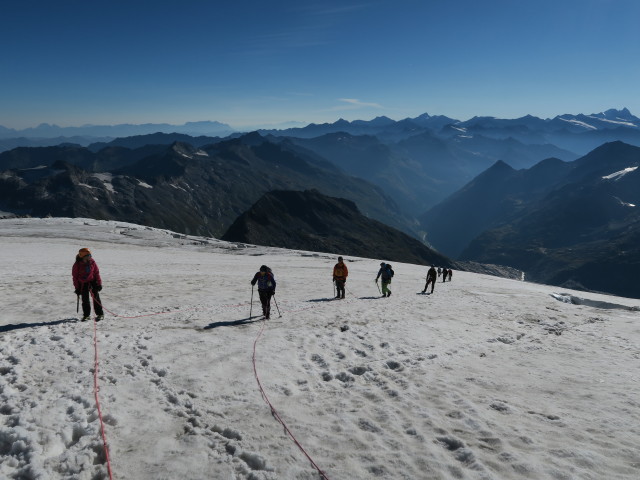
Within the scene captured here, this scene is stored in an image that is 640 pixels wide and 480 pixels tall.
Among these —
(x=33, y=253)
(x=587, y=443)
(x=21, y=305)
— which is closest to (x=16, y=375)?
(x=21, y=305)

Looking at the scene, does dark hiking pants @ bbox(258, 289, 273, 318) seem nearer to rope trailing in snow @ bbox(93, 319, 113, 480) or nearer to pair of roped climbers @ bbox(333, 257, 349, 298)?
rope trailing in snow @ bbox(93, 319, 113, 480)

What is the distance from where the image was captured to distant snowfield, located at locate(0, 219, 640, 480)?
23.8 feet

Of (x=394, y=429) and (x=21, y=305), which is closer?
(x=394, y=429)

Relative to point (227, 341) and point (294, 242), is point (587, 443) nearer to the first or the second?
point (227, 341)

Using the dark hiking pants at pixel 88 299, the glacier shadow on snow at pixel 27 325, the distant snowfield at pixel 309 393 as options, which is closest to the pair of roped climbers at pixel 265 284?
the distant snowfield at pixel 309 393

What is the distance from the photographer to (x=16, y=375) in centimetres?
931

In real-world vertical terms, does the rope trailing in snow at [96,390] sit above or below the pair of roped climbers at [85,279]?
below

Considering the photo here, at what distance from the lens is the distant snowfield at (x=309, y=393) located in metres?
7.24

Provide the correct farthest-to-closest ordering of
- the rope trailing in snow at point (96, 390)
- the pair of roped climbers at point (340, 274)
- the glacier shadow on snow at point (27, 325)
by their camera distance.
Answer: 1. the pair of roped climbers at point (340, 274)
2. the glacier shadow on snow at point (27, 325)
3. the rope trailing in snow at point (96, 390)

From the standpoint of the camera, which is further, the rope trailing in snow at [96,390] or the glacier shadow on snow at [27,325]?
the glacier shadow on snow at [27,325]

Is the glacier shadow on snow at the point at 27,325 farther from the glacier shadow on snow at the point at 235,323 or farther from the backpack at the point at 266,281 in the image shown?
the backpack at the point at 266,281

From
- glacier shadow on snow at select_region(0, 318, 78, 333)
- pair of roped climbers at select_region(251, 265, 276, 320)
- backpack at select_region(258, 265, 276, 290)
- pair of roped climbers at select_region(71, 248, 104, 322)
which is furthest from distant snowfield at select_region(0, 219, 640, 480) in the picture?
backpack at select_region(258, 265, 276, 290)

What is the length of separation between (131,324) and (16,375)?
4.94m

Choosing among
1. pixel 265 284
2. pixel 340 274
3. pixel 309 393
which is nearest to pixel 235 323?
pixel 265 284
